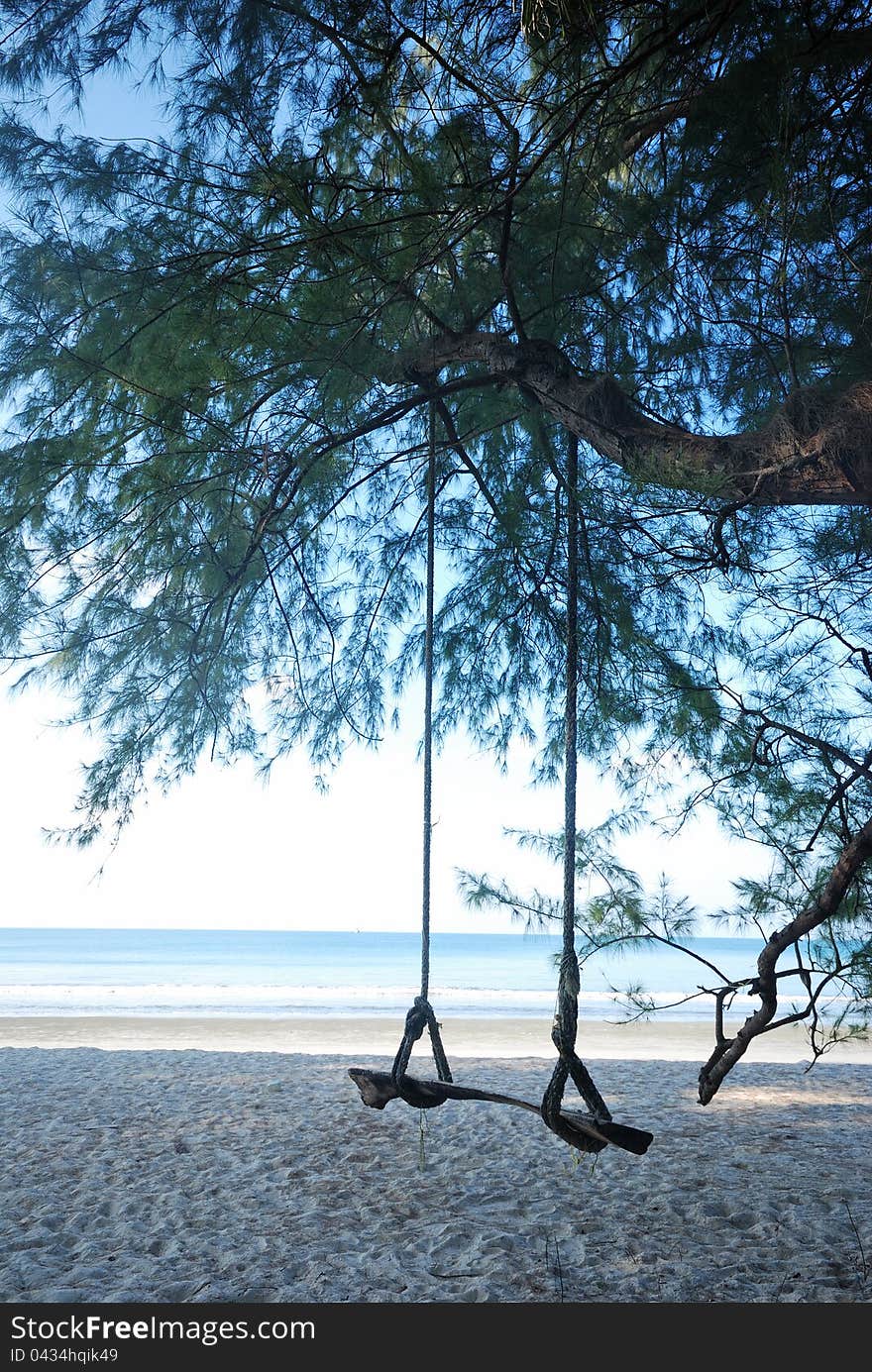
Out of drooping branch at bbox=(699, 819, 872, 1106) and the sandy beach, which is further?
the sandy beach

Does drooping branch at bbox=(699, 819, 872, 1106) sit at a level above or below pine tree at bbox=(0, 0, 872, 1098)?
below

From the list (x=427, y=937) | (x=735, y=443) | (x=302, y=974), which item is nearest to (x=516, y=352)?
(x=735, y=443)

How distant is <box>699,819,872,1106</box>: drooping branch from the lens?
2.17 m

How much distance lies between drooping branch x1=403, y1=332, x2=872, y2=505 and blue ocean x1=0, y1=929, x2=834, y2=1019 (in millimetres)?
4592

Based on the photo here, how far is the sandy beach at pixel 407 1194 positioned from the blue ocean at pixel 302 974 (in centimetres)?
209

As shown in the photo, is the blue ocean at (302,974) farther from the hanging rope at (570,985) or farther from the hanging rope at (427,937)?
→ the hanging rope at (570,985)

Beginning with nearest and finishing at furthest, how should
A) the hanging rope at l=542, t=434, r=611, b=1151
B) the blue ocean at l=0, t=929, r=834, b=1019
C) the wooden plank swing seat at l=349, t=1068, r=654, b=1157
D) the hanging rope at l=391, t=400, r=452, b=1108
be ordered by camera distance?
the wooden plank swing seat at l=349, t=1068, r=654, b=1157 → the hanging rope at l=542, t=434, r=611, b=1151 → the hanging rope at l=391, t=400, r=452, b=1108 → the blue ocean at l=0, t=929, r=834, b=1019

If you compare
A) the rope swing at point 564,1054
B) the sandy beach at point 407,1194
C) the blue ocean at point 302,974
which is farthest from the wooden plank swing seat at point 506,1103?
the blue ocean at point 302,974

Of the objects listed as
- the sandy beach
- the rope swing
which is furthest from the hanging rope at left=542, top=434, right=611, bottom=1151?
the sandy beach

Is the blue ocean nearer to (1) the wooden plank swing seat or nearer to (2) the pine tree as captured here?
(2) the pine tree

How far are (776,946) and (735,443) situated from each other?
1.14m

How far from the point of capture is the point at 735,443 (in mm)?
2119
